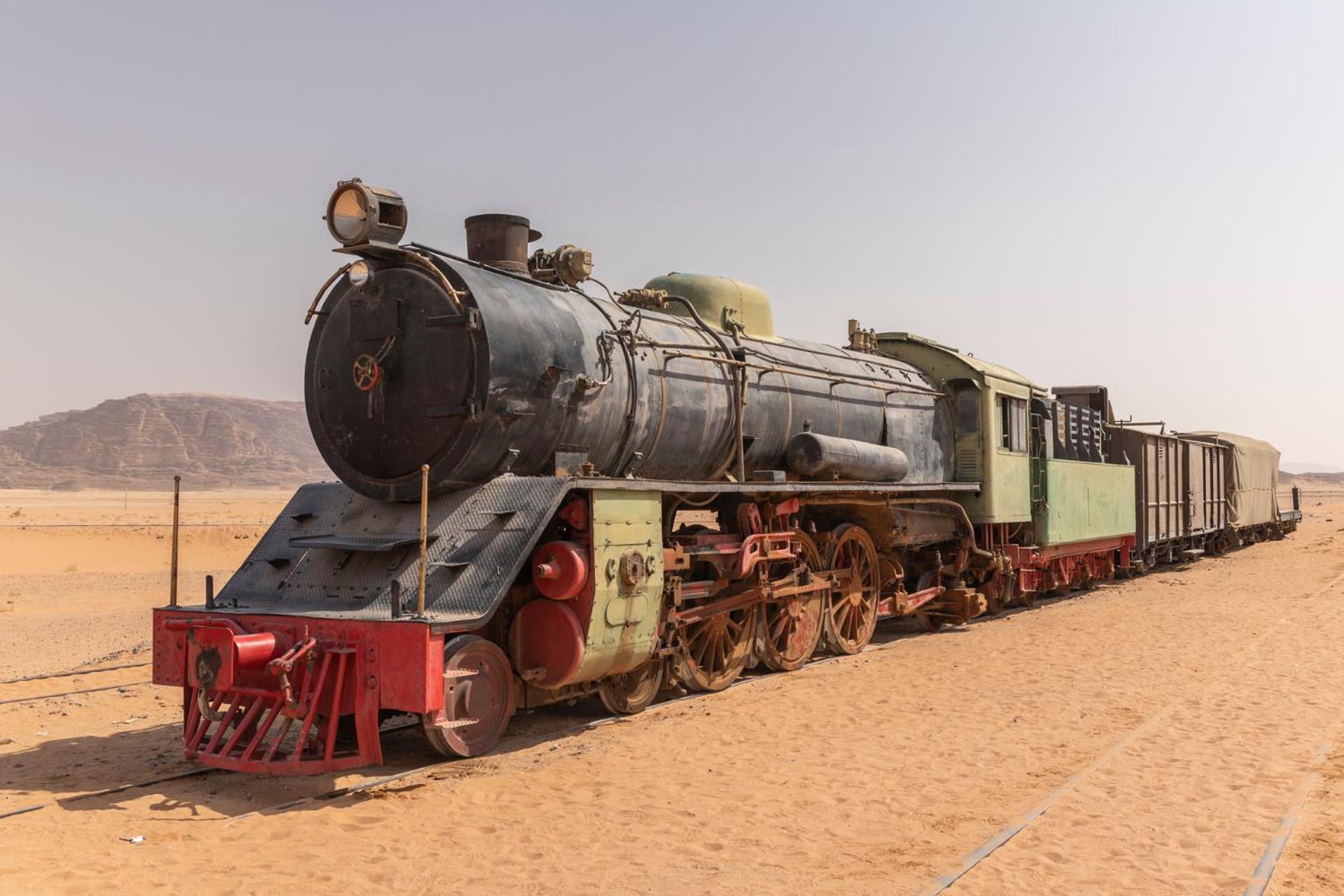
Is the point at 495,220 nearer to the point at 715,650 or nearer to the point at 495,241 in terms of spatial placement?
the point at 495,241

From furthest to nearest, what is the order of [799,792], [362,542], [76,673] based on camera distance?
[76,673]
[362,542]
[799,792]

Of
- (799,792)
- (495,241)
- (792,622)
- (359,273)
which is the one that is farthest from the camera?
(792,622)

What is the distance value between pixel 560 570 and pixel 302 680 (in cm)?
172

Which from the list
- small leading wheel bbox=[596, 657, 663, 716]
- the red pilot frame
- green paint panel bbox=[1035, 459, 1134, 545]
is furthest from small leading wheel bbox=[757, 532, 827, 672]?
green paint panel bbox=[1035, 459, 1134, 545]

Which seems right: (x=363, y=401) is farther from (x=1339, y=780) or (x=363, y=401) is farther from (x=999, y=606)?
(x=999, y=606)

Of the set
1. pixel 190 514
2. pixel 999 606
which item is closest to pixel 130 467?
pixel 190 514

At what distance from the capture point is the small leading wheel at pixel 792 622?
386 inches

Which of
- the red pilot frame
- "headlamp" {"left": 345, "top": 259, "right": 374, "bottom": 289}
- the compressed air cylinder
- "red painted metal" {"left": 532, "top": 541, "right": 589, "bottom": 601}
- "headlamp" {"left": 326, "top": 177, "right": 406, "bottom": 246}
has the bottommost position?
the red pilot frame

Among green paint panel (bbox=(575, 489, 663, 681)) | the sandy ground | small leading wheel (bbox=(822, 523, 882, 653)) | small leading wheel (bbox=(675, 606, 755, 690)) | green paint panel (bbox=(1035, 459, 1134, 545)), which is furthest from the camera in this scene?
green paint panel (bbox=(1035, 459, 1134, 545))

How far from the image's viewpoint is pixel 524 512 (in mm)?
6906

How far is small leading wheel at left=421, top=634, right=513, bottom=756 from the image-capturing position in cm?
640

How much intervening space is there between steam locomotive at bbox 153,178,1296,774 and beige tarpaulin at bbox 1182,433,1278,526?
2009 centimetres

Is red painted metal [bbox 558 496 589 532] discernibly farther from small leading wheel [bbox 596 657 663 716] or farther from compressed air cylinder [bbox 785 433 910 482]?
compressed air cylinder [bbox 785 433 910 482]

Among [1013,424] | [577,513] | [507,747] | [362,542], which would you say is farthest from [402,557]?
[1013,424]
